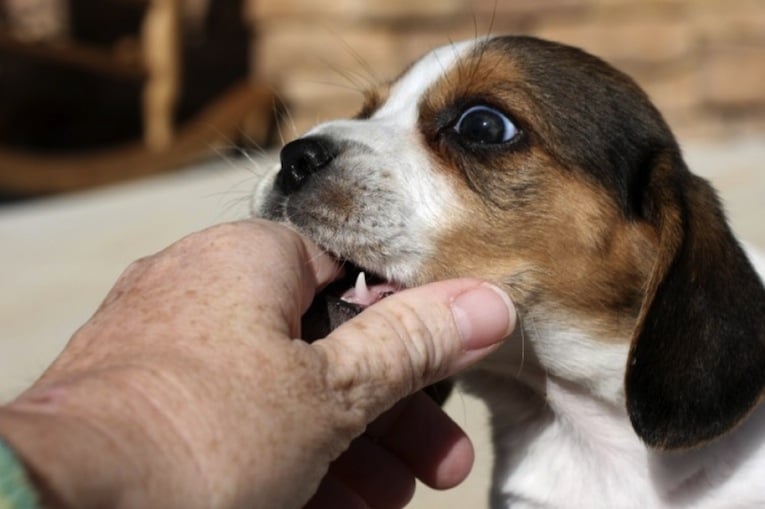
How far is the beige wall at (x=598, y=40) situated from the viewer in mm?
8969

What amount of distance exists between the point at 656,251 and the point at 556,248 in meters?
0.26

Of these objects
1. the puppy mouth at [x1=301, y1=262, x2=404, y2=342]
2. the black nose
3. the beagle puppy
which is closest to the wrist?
the puppy mouth at [x1=301, y1=262, x2=404, y2=342]

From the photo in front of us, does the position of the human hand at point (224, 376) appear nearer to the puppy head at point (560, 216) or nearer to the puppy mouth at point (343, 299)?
the puppy mouth at point (343, 299)

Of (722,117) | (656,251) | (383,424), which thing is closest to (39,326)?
(383,424)

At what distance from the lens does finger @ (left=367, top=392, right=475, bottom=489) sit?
127 inches

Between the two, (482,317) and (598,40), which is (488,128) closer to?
(482,317)

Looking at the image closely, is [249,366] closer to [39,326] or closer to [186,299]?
[186,299]

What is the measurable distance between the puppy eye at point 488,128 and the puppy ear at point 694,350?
547 mm

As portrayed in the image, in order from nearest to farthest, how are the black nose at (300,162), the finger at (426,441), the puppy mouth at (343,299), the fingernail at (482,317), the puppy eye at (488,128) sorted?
the fingernail at (482,317) → the puppy mouth at (343,299) → the black nose at (300,162) → the finger at (426,441) → the puppy eye at (488,128)

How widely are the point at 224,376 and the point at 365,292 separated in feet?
2.80

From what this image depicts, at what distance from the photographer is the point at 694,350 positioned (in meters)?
3.03

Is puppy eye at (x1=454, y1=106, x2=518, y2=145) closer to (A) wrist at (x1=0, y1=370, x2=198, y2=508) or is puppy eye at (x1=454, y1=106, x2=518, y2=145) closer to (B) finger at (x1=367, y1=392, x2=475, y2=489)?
(B) finger at (x1=367, y1=392, x2=475, y2=489)

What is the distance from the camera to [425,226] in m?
3.12

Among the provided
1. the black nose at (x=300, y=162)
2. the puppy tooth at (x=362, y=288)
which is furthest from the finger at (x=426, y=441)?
the black nose at (x=300, y=162)
